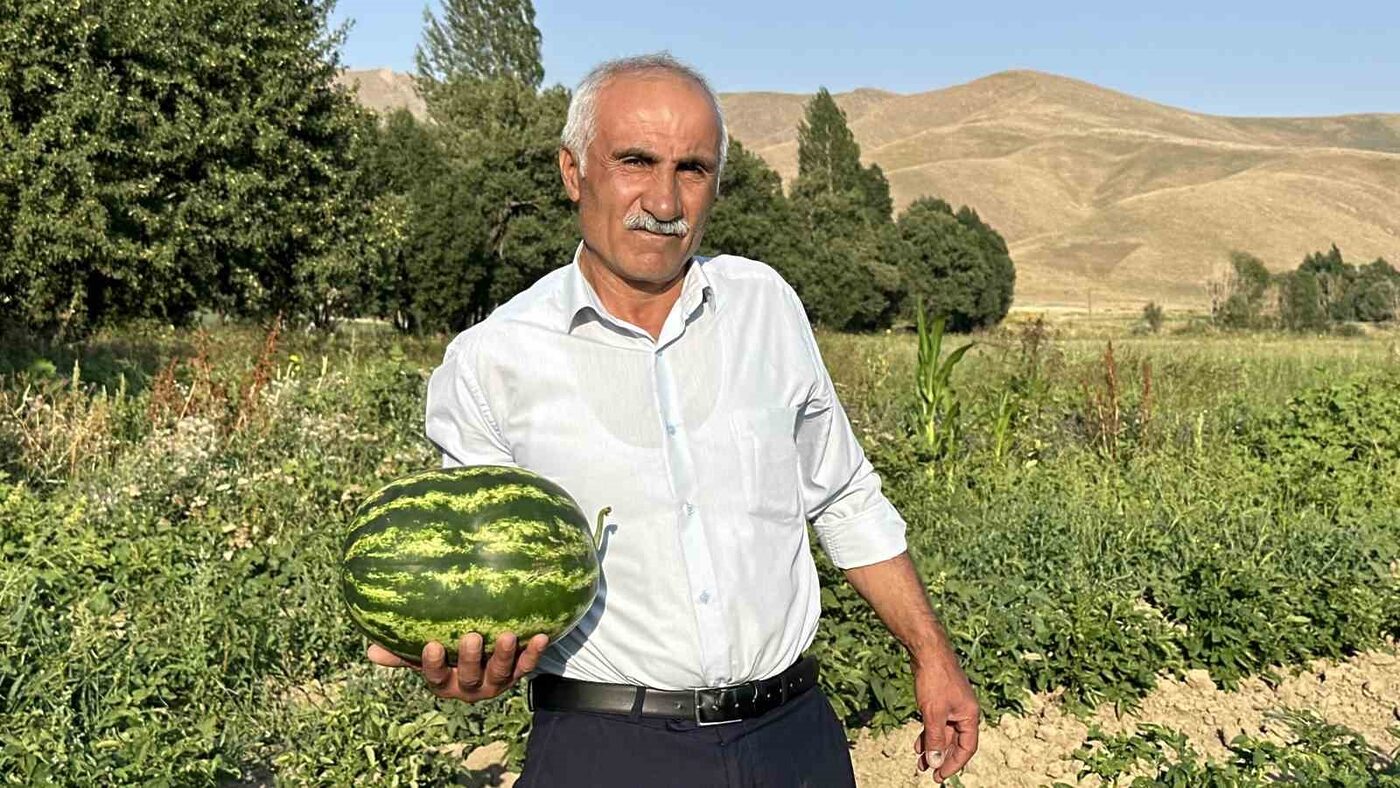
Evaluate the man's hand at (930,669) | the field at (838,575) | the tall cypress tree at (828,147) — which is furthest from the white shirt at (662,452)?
the tall cypress tree at (828,147)

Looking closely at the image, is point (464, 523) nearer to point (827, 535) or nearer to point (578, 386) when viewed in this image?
point (578, 386)

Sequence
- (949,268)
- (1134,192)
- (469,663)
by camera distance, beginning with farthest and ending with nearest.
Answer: (1134,192) → (949,268) → (469,663)

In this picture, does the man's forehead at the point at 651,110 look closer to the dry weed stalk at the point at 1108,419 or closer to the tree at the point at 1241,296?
the dry weed stalk at the point at 1108,419

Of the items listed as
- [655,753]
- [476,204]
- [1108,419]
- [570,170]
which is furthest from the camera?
[476,204]

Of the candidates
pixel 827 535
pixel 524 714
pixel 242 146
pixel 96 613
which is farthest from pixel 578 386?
pixel 242 146

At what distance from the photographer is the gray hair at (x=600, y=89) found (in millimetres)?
2135

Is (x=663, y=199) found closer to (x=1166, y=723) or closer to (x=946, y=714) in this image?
(x=946, y=714)

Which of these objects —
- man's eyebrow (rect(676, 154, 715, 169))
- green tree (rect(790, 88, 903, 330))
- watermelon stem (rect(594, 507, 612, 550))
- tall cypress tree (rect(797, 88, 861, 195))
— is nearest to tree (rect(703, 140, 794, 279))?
green tree (rect(790, 88, 903, 330))

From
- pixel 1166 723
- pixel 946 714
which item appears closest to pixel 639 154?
pixel 946 714

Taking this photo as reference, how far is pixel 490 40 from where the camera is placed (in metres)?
45.4

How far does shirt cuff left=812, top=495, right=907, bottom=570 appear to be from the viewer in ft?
7.60

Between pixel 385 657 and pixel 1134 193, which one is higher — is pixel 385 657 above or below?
below

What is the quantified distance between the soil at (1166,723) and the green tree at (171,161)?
566 inches

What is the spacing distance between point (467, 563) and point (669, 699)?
48 cm
